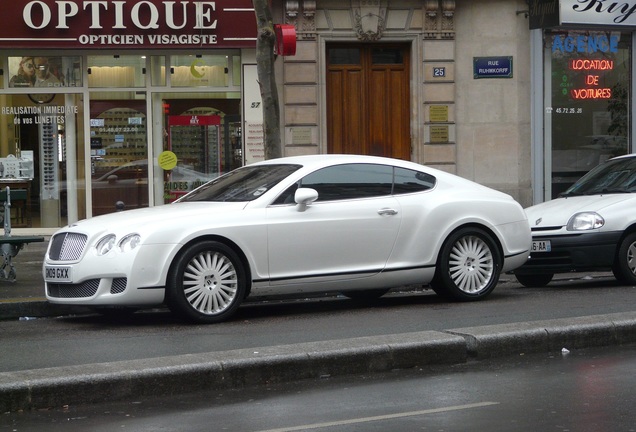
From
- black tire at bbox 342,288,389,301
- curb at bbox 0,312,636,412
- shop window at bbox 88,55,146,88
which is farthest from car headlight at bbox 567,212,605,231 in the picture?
shop window at bbox 88,55,146,88

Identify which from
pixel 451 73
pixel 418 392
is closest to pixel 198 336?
pixel 418 392

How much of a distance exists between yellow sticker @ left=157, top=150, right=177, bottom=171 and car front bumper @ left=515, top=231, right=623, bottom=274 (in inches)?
343

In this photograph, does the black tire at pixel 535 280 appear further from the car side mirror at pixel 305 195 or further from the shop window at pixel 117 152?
the shop window at pixel 117 152

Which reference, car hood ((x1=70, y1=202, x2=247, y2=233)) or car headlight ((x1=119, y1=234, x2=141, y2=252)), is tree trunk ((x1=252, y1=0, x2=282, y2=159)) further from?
car headlight ((x1=119, y1=234, x2=141, y2=252))

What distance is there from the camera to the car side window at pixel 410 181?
10.8m

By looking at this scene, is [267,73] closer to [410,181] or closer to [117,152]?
[410,181]

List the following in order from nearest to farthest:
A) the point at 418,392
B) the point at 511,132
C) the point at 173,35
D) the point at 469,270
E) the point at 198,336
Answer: the point at 418,392, the point at 198,336, the point at 469,270, the point at 173,35, the point at 511,132

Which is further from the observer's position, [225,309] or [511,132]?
[511,132]

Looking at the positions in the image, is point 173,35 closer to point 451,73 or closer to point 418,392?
point 451,73

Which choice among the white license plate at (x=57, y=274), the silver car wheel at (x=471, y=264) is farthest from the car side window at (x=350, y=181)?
the white license plate at (x=57, y=274)

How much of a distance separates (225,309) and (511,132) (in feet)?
37.5

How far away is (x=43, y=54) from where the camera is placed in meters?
18.9

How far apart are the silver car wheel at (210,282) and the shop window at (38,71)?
10.1 meters

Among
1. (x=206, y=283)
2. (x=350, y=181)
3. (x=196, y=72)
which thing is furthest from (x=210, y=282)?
(x=196, y=72)
